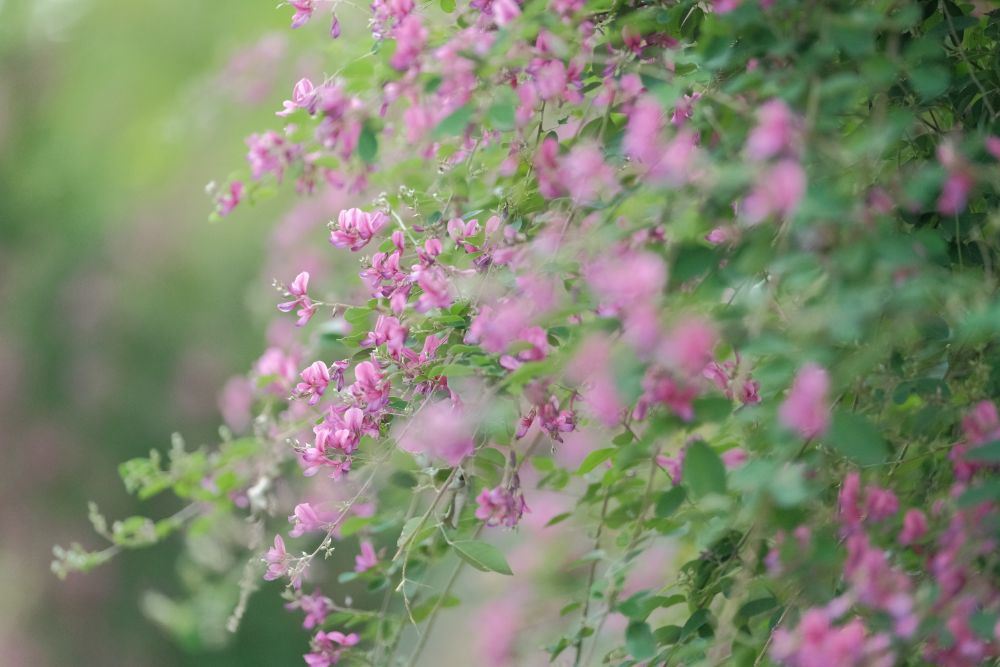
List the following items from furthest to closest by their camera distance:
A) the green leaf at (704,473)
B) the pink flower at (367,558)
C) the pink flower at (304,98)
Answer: the pink flower at (367,558) < the pink flower at (304,98) < the green leaf at (704,473)

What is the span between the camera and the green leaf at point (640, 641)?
95 centimetres

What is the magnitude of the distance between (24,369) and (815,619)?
3770 mm

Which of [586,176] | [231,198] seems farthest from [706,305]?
Answer: [231,198]

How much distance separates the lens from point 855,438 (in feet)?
2.60

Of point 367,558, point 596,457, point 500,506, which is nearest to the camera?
point 500,506

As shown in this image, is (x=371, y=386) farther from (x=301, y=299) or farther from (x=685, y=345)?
(x=685, y=345)

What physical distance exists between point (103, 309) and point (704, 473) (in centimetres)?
349

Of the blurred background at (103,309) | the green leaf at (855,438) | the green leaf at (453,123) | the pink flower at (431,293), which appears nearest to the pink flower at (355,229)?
the pink flower at (431,293)

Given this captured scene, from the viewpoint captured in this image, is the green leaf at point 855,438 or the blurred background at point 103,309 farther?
the blurred background at point 103,309

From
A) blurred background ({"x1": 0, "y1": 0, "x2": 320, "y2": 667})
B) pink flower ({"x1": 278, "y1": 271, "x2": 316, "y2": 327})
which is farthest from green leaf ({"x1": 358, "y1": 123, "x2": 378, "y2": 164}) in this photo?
blurred background ({"x1": 0, "y1": 0, "x2": 320, "y2": 667})

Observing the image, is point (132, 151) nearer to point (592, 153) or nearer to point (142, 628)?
point (142, 628)

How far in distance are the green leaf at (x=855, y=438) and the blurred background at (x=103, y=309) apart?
3.18 m

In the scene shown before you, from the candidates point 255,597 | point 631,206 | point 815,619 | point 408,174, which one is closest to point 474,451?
point 631,206

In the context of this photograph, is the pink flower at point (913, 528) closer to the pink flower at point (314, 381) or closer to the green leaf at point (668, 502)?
the green leaf at point (668, 502)
